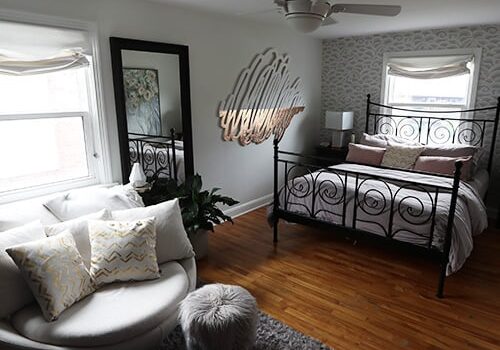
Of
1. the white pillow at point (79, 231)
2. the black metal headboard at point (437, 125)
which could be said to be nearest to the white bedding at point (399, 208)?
the black metal headboard at point (437, 125)

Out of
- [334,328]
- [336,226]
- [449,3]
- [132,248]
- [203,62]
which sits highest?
[449,3]

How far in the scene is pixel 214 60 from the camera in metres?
3.87

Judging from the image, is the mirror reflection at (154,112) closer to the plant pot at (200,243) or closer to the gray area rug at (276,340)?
the plant pot at (200,243)

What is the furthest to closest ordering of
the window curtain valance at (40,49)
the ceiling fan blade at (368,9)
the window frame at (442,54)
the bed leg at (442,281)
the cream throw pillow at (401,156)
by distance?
the window frame at (442,54) → the cream throw pillow at (401,156) → the bed leg at (442,281) → the window curtain valance at (40,49) → the ceiling fan blade at (368,9)

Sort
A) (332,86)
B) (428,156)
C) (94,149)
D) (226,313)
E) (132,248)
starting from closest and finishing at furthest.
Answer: (226,313) → (132,248) → (94,149) → (428,156) → (332,86)

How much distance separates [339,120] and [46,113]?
11.7 feet

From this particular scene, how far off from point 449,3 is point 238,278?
3.00m

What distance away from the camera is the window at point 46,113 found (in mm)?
2541

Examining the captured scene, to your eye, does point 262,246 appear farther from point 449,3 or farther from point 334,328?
point 449,3

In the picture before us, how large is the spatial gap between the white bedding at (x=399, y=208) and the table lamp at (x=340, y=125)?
1.36m

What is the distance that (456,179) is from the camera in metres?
Answer: 2.53

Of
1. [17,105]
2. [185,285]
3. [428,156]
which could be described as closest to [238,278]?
[185,285]

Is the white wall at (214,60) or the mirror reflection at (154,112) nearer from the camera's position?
the white wall at (214,60)

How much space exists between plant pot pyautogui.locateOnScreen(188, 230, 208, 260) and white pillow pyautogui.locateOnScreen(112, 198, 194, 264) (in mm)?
739
